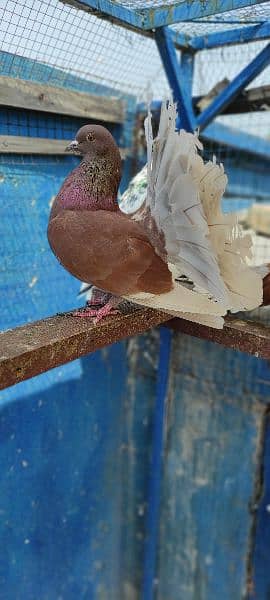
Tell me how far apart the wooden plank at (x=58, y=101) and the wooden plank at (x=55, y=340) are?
73cm

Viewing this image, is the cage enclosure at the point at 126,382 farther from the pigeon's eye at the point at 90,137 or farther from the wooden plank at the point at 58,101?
the pigeon's eye at the point at 90,137

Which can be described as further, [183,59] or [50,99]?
[183,59]

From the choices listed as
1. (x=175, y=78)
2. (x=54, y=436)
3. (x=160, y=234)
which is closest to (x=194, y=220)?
(x=160, y=234)

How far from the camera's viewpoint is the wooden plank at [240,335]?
1192mm

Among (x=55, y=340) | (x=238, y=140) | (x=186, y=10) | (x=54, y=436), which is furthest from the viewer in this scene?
(x=238, y=140)

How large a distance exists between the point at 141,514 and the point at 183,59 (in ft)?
7.39

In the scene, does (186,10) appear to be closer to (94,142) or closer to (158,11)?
(158,11)

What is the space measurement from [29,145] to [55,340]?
84cm

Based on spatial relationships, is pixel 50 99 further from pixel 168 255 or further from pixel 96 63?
pixel 168 255

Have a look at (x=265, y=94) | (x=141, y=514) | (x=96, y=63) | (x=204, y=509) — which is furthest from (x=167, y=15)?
(x=141, y=514)

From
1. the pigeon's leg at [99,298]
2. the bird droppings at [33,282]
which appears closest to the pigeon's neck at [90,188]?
the pigeon's leg at [99,298]

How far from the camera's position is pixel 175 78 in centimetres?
160

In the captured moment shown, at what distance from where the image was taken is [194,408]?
212cm

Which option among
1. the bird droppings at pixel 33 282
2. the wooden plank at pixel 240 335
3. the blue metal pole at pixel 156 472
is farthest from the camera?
the blue metal pole at pixel 156 472
